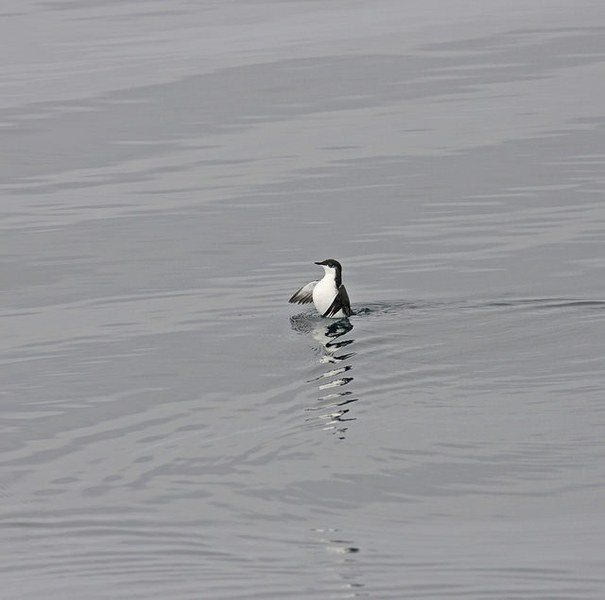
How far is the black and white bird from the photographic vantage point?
20.0 metres

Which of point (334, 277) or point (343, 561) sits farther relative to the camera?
point (334, 277)

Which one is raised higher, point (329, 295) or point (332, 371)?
point (329, 295)

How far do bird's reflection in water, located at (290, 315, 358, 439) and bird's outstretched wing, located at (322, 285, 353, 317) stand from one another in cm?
15

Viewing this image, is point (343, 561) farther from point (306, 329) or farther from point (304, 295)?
point (304, 295)

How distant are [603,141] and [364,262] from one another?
11.2 m

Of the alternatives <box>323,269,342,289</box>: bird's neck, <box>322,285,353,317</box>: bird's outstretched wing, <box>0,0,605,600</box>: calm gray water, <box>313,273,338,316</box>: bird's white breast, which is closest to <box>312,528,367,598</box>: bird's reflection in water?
<box>0,0,605,600</box>: calm gray water

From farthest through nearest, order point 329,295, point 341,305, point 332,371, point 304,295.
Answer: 1. point 304,295
2. point 329,295
3. point 341,305
4. point 332,371

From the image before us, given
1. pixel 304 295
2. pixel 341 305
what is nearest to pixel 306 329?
pixel 341 305

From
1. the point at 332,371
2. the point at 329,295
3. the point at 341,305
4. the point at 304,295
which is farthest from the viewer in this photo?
the point at 304,295

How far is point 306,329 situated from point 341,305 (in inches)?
29.2

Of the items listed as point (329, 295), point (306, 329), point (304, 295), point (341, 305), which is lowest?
point (306, 329)

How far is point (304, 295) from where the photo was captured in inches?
822

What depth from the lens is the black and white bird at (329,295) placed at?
20.0 metres

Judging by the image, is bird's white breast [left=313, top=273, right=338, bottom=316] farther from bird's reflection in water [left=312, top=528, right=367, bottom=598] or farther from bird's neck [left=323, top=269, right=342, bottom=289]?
bird's reflection in water [left=312, top=528, right=367, bottom=598]
